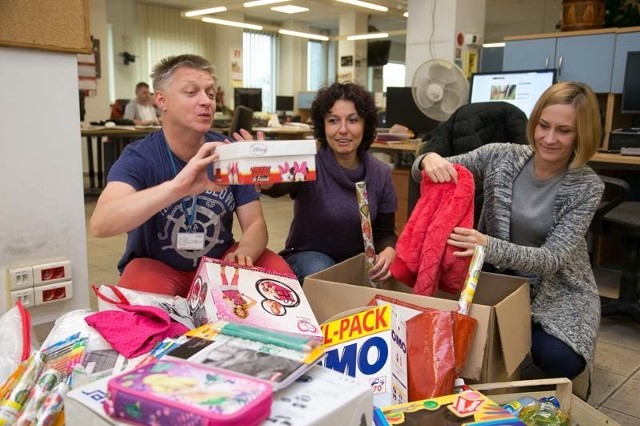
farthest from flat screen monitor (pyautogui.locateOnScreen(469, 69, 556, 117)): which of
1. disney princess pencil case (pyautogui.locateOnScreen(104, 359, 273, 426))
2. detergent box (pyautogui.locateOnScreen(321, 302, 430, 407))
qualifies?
disney princess pencil case (pyautogui.locateOnScreen(104, 359, 273, 426))

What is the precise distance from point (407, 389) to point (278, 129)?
6.30m

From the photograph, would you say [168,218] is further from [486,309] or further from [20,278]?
[486,309]

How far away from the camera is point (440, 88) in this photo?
3.83 meters

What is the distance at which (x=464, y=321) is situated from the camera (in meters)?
1.26

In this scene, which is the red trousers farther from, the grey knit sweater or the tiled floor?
the tiled floor

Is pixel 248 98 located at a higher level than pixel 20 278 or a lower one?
higher

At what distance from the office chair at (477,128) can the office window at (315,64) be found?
10.2m

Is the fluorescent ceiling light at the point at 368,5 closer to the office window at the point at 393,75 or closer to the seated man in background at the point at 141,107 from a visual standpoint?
the seated man in background at the point at 141,107

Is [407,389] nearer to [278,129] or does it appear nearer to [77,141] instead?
[77,141]

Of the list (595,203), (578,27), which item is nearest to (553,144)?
(595,203)

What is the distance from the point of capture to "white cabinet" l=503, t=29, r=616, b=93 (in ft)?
12.4

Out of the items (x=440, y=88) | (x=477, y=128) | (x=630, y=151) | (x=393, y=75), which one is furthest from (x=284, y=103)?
(x=477, y=128)

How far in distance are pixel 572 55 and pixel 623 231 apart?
1.90 m

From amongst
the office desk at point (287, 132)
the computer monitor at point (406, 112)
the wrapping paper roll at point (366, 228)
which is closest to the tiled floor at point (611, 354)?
the wrapping paper roll at point (366, 228)
